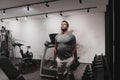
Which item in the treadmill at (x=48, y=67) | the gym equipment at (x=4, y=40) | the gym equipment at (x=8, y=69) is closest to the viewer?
the gym equipment at (x=8, y=69)

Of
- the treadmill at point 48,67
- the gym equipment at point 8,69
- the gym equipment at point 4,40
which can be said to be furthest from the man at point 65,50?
the gym equipment at point 4,40

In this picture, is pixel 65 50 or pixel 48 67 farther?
pixel 48 67

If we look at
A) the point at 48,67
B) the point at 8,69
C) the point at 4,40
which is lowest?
the point at 48,67

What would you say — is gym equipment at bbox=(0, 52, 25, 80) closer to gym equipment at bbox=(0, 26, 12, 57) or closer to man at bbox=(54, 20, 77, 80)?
man at bbox=(54, 20, 77, 80)

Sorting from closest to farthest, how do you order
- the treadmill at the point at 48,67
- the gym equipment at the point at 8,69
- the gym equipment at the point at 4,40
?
1. the gym equipment at the point at 8,69
2. the treadmill at the point at 48,67
3. the gym equipment at the point at 4,40

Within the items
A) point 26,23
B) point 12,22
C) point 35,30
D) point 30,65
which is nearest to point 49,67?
point 30,65

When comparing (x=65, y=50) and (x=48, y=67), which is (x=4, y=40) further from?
(x=65, y=50)

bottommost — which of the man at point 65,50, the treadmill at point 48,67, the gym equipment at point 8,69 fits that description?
the treadmill at point 48,67

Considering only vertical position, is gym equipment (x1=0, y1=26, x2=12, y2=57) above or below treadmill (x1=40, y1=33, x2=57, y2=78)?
above

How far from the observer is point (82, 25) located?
7887 millimetres

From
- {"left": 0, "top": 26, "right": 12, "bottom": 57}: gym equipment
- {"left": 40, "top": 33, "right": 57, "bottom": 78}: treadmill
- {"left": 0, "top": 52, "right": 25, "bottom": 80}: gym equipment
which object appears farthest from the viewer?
{"left": 0, "top": 26, "right": 12, "bottom": 57}: gym equipment

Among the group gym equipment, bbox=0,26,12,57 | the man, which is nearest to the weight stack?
the man

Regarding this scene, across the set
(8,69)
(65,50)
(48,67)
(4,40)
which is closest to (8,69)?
(8,69)

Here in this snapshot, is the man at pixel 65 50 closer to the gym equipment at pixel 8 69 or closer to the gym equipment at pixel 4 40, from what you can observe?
the gym equipment at pixel 8 69
